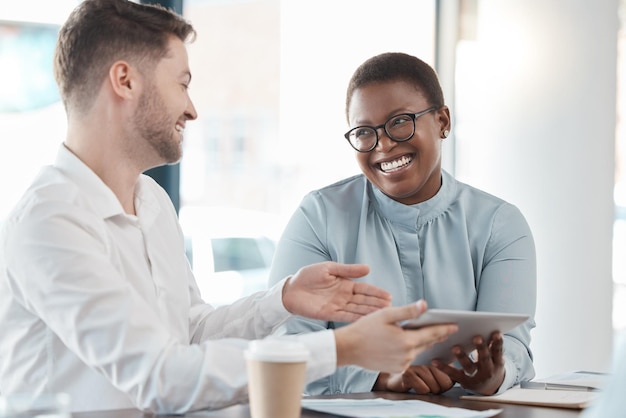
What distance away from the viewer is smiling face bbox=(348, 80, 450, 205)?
8.30 ft

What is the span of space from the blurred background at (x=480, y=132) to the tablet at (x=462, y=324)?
2129 mm

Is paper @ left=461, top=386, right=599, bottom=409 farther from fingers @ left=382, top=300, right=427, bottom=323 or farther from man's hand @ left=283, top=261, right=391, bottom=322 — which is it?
fingers @ left=382, top=300, right=427, bottom=323

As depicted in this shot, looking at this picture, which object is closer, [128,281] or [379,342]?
[379,342]

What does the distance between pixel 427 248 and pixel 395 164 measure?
25 centimetres

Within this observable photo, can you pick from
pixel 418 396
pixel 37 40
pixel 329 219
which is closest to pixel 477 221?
pixel 329 219

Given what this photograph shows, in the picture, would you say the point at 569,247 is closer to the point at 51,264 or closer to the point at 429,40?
the point at 429,40

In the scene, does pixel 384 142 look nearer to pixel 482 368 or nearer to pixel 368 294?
pixel 368 294

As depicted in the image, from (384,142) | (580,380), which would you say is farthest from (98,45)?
(580,380)

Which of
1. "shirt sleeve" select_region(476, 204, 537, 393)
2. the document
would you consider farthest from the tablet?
"shirt sleeve" select_region(476, 204, 537, 393)

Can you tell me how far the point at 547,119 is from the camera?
14.3 feet

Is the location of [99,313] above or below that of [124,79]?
below

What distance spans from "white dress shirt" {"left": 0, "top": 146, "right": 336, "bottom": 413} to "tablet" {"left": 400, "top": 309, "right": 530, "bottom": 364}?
0.18 meters

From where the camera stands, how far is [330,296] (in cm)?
198

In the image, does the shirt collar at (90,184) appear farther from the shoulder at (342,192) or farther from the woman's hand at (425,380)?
the shoulder at (342,192)
